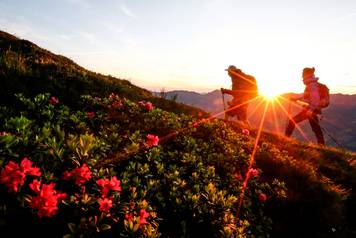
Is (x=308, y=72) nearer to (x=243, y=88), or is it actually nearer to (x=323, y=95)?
(x=323, y=95)

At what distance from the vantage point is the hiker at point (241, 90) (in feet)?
63.1

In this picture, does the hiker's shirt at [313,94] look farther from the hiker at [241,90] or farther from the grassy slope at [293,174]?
the hiker at [241,90]

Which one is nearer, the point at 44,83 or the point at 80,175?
the point at 80,175

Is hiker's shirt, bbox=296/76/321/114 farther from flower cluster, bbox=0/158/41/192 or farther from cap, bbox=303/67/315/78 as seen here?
flower cluster, bbox=0/158/41/192

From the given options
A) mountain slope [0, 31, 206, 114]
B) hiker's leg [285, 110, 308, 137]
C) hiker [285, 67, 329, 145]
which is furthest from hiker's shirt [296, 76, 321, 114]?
mountain slope [0, 31, 206, 114]

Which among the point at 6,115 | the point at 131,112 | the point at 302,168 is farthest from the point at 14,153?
the point at 302,168

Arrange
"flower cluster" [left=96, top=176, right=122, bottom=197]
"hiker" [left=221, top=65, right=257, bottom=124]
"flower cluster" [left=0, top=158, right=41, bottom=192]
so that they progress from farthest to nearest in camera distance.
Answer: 1. "hiker" [left=221, top=65, right=257, bottom=124]
2. "flower cluster" [left=96, top=176, right=122, bottom=197]
3. "flower cluster" [left=0, top=158, right=41, bottom=192]

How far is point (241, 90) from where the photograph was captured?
19734mm

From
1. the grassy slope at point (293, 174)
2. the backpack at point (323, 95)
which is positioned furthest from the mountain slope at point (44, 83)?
the backpack at point (323, 95)

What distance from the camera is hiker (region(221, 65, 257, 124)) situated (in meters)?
19.2

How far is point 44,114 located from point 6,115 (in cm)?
67

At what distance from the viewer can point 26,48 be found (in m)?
15.6

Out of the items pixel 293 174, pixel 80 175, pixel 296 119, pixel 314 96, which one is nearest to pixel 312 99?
pixel 314 96

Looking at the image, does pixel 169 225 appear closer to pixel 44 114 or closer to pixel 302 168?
pixel 44 114
